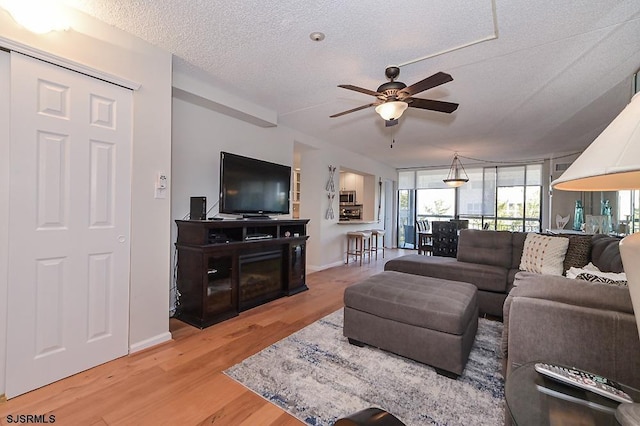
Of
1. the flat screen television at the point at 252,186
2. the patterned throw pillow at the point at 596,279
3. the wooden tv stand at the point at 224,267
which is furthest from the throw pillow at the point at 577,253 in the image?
the flat screen television at the point at 252,186

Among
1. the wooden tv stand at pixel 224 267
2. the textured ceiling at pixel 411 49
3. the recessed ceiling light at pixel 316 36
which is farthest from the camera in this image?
the wooden tv stand at pixel 224 267

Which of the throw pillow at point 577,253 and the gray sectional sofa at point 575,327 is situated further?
the throw pillow at point 577,253

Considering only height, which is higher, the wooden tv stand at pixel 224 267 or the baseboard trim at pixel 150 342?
the wooden tv stand at pixel 224 267

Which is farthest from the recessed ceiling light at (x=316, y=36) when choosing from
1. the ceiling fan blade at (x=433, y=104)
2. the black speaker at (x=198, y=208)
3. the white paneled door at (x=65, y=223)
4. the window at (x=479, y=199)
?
the window at (x=479, y=199)

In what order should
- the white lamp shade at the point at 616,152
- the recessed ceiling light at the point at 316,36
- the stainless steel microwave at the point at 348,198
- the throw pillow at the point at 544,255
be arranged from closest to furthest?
the white lamp shade at the point at 616,152
the recessed ceiling light at the point at 316,36
the throw pillow at the point at 544,255
the stainless steel microwave at the point at 348,198

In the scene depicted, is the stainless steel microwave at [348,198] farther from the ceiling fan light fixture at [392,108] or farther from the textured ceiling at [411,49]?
the ceiling fan light fixture at [392,108]

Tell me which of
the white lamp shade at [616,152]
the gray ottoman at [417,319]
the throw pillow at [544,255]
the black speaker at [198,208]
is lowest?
the gray ottoman at [417,319]

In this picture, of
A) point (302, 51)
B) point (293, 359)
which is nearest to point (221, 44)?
point (302, 51)

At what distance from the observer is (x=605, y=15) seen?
1914mm

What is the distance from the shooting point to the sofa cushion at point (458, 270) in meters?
3.06

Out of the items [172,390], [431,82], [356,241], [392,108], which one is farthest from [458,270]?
[356,241]

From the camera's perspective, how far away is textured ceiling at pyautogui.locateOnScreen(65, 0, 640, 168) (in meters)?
1.90

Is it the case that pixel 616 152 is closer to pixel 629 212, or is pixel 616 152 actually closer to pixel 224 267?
pixel 224 267

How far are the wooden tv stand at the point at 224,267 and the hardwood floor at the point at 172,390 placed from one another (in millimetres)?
283
